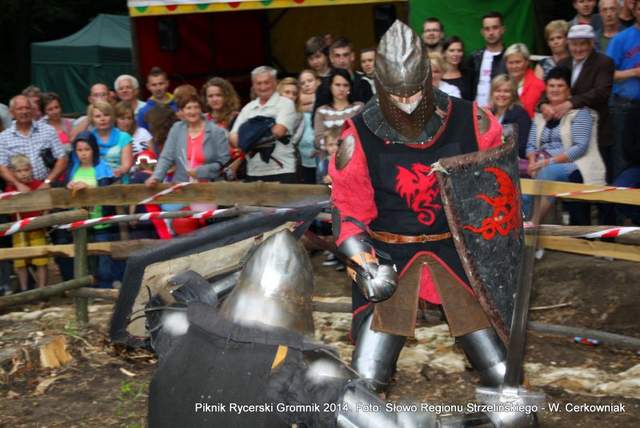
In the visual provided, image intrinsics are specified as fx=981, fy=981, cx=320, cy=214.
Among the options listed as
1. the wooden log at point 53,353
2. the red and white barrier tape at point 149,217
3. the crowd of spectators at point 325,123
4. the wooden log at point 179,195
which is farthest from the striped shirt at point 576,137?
the wooden log at point 53,353

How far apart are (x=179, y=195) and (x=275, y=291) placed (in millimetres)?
3816

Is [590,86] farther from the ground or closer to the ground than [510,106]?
farther from the ground

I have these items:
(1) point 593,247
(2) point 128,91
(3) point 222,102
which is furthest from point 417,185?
(2) point 128,91

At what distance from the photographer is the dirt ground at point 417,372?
194 inches

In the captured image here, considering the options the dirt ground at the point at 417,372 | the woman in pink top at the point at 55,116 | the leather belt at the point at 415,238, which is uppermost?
the woman in pink top at the point at 55,116

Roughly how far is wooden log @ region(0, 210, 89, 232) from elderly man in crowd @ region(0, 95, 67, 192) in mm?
1327

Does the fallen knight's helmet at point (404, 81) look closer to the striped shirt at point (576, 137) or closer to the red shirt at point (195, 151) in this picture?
the striped shirt at point (576, 137)

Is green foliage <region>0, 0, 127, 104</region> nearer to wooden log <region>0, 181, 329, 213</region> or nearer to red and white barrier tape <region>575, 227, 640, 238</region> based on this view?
wooden log <region>0, 181, 329, 213</region>

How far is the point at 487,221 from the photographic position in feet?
12.3

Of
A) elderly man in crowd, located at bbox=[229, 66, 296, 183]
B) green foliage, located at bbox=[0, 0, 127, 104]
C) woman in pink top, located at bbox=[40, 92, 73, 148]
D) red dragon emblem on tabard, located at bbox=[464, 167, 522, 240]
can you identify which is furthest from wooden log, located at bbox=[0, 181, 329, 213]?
green foliage, located at bbox=[0, 0, 127, 104]

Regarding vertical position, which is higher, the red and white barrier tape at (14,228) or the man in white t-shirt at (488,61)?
the man in white t-shirt at (488,61)

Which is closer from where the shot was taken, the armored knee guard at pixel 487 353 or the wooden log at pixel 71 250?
the armored knee guard at pixel 487 353

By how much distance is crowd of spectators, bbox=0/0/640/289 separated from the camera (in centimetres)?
633

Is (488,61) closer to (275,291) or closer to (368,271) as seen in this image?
(368,271)
